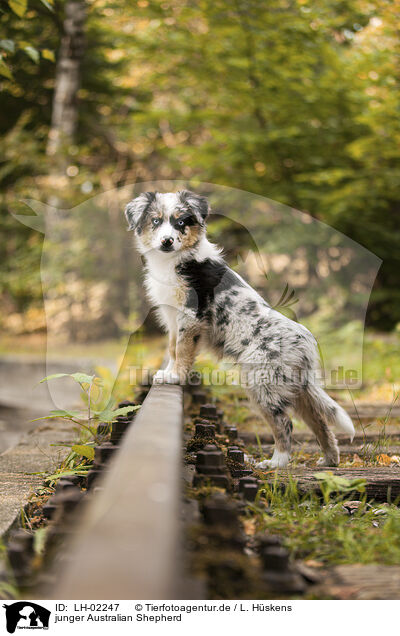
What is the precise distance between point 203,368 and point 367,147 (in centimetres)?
548

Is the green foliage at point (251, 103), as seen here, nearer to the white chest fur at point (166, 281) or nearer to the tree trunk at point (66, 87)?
the tree trunk at point (66, 87)

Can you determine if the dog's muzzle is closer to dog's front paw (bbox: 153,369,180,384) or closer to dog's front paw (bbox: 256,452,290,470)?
dog's front paw (bbox: 153,369,180,384)

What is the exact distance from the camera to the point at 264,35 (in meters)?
8.85

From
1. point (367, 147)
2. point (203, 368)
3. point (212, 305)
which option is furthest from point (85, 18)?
point (212, 305)

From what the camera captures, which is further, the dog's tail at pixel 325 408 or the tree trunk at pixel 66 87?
the tree trunk at pixel 66 87

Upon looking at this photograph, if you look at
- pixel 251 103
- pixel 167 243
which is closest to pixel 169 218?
pixel 167 243

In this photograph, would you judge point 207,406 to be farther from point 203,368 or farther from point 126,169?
point 126,169

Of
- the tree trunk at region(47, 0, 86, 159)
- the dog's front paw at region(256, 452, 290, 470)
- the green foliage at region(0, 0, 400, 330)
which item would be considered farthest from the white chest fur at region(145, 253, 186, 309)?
the tree trunk at region(47, 0, 86, 159)

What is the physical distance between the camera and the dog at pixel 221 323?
2.96 m

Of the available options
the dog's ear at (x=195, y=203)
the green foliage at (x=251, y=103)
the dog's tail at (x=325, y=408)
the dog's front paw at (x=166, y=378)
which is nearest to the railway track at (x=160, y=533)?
the dog's tail at (x=325, y=408)
